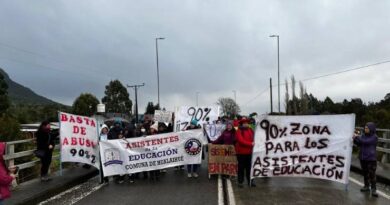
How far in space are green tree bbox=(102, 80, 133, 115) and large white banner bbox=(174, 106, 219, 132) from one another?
249 feet

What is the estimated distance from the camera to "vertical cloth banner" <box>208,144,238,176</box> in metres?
12.7

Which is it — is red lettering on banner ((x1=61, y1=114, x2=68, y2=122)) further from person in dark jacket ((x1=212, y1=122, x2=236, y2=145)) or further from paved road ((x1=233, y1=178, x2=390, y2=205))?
paved road ((x1=233, y1=178, x2=390, y2=205))

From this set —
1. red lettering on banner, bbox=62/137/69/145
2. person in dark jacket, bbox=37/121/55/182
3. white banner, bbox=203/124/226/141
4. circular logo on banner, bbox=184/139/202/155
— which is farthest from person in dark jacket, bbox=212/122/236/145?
person in dark jacket, bbox=37/121/55/182

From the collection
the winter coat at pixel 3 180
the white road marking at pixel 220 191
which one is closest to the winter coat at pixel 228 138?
the white road marking at pixel 220 191

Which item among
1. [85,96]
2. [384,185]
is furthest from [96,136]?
[85,96]

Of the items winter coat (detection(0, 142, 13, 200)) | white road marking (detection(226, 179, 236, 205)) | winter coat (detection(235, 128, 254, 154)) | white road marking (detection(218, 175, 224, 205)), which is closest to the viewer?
winter coat (detection(0, 142, 13, 200))

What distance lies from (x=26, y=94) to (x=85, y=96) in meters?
116

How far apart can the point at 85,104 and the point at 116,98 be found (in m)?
11.2

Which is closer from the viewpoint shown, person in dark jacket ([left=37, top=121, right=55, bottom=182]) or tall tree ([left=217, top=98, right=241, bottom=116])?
person in dark jacket ([left=37, top=121, right=55, bottom=182])

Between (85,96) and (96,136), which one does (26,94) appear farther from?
(96,136)

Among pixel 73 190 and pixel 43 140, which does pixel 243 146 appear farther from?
pixel 43 140

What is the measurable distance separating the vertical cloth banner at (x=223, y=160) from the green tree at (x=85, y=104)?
72291 millimetres

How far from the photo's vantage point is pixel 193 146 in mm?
13203

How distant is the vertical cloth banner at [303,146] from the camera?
1091cm
